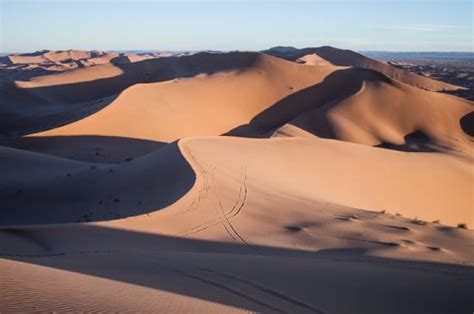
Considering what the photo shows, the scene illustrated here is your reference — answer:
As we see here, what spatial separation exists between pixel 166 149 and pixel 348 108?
18.2m

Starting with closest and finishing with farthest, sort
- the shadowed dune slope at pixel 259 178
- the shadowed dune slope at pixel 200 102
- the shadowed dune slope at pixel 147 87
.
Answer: the shadowed dune slope at pixel 259 178, the shadowed dune slope at pixel 200 102, the shadowed dune slope at pixel 147 87

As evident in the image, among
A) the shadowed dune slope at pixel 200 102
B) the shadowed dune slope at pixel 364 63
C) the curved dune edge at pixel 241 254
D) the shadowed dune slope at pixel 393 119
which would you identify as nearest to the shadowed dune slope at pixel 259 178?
the curved dune edge at pixel 241 254

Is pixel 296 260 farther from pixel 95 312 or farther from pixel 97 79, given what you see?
pixel 97 79

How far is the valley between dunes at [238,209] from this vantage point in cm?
575

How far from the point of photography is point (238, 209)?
418 inches

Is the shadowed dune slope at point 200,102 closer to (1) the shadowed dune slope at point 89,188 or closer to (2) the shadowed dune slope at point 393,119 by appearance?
(2) the shadowed dune slope at point 393,119

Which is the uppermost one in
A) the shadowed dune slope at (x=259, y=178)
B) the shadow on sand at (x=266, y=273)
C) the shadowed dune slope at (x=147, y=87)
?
the shadowed dune slope at (x=147, y=87)

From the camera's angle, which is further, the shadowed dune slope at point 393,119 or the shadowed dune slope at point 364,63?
the shadowed dune slope at point 364,63

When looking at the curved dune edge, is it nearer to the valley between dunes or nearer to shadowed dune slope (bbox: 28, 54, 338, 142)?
the valley between dunes

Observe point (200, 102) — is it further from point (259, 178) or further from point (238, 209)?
point (238, 209)

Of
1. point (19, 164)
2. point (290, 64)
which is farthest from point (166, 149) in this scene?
point (290, 64)

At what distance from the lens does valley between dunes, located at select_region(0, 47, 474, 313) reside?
18.9 ft

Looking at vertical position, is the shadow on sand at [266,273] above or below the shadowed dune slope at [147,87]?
below

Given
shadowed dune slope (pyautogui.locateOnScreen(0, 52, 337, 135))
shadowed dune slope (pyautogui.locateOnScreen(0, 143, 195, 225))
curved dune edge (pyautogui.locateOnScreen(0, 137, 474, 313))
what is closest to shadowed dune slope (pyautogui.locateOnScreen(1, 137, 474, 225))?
shadowed dune slope (pyautogui.locateOnScreen(0, 143, 195, 225))
